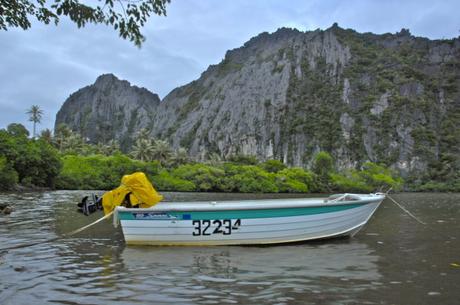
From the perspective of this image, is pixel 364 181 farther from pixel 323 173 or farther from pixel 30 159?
pixel 30 159

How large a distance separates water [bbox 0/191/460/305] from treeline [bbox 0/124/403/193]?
4049cm

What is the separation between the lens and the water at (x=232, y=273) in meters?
6.36

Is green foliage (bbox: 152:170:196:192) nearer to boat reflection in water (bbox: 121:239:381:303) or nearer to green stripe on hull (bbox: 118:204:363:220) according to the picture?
green stripe on hull (bbox: 118:204:363:220)

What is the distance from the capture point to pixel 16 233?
43.5 feet

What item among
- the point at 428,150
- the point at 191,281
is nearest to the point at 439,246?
the point at 191,281

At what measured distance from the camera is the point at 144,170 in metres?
81.0

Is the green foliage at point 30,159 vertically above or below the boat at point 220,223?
above

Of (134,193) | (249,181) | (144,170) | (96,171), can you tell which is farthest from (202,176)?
(134,193)

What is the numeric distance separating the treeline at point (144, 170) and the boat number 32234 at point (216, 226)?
4185 centimetres

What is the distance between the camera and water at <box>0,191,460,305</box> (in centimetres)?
636

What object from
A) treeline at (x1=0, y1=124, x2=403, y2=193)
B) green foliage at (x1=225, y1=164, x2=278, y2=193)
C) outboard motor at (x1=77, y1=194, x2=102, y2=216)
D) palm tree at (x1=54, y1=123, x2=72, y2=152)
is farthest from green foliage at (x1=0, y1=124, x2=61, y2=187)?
palm tree at (x1=54, y1=123, x2=72, y2=152)

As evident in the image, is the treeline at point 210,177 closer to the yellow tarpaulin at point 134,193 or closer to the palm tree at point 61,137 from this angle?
the palm tree at point 61,137

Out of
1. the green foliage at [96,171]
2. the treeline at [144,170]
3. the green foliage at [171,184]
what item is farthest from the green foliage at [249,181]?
the green foliage at [96,171]

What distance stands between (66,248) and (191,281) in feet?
16.4
